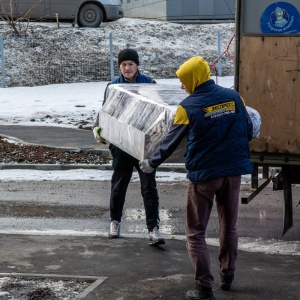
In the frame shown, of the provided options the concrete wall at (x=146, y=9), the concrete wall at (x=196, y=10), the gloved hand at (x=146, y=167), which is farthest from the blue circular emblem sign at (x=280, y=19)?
the concrete wall at (x=146, y=9)

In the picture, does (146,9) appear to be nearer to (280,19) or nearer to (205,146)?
Answer: (280,19)

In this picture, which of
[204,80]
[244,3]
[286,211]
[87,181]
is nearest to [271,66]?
[244,3]

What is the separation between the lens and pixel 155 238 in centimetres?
812

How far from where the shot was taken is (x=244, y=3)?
8367 millimetres

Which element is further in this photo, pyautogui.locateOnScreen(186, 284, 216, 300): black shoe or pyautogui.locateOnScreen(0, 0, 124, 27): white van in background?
pyautogui.locateOnScreen(0, 0, 124, 27): white van in background

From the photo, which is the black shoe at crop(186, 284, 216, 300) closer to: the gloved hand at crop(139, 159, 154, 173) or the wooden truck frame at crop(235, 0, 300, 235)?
the gloved hand at crop(139, 159, 154, 173)

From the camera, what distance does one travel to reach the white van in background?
29.0 meters

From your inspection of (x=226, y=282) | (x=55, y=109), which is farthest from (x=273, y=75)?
(x=55, y=109)

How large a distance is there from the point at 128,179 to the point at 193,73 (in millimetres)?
2419

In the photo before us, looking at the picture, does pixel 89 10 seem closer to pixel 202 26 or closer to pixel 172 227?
pixel 202 26

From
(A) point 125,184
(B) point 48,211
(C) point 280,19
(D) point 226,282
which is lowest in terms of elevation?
(B) point 48,211

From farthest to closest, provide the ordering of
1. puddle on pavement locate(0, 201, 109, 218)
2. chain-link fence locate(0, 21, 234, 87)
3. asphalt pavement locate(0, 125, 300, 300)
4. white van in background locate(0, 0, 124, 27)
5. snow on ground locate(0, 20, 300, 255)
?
1. white van in background locate(0, 0, 124, 27)
2. chain-link fence locate(0, 21, 234, 87)
3. snow on ground locate(0, 20, 300, 255)
4. puddle on pavement locate(0, 201, 109, 218)
5. asphalt pavement locate(0, 125, 300, 300)

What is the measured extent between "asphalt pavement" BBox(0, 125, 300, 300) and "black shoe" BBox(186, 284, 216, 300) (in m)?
0.12

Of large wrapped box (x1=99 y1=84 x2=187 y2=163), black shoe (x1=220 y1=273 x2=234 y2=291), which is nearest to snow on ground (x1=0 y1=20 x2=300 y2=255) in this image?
large wrapped box (x1=99 y1=84 x2=187 y2=163)
